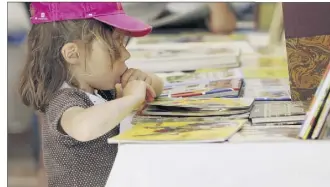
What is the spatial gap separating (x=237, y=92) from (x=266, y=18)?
58.5 inches

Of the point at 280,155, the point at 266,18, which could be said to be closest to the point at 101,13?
the point at 280,155

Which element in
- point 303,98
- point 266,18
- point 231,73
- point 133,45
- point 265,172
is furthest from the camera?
point 266,18

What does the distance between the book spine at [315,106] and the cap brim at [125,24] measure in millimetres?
393

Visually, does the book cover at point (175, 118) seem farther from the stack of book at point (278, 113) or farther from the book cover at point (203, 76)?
the book cover at point (203, 76)

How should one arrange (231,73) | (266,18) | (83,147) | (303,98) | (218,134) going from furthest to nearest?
(266,18)
(231,73)
(303,98)
(83,147)
(218,134)

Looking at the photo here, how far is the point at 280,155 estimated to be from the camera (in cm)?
105

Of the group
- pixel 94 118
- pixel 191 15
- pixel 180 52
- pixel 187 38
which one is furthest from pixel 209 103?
pixel 191 15

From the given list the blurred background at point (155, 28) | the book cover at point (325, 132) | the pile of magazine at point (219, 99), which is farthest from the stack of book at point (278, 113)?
the blurred background at point (155, 28)

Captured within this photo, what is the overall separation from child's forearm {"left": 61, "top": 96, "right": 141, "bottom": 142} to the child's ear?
116 mm

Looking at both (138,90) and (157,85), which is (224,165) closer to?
(138,90)

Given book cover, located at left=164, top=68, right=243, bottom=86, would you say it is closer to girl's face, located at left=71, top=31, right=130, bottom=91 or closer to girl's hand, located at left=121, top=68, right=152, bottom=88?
girl's hand, located at left=121, top=68, right=152, bottom=88

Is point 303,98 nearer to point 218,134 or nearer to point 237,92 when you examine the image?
point 237,92

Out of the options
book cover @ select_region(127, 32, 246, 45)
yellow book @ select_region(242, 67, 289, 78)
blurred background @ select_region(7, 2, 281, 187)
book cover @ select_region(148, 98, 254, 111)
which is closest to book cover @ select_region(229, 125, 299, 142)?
book cover @ select_region(148, 98, 254, 111)

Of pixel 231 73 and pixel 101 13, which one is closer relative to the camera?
pixel 101 13
